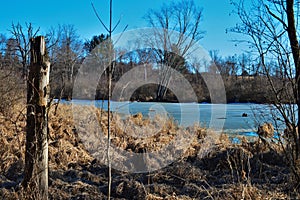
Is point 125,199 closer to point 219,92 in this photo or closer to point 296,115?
point 296,115

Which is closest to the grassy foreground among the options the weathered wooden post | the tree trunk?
the weathered wooden post

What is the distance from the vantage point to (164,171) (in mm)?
4902

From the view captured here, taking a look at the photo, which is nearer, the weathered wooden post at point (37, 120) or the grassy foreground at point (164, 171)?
the weathered wooden post at point (37, 120)

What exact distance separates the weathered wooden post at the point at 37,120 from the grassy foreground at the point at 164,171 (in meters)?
0.13

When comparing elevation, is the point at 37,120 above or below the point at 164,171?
above

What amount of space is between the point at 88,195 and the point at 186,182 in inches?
56.1

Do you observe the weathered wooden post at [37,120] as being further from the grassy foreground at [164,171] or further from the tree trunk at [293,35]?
the tree trunk at [293,35]

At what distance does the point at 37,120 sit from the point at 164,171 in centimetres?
257

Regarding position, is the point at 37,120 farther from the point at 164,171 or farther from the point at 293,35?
the point at 293,35

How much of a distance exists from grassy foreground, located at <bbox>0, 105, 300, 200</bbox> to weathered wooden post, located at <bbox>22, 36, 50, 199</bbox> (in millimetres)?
134

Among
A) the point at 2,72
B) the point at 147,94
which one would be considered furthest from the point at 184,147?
the point at 147,94

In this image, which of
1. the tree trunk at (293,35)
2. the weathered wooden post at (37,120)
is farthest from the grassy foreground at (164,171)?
the tree trunk at (293,35)

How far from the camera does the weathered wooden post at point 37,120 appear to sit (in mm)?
2896

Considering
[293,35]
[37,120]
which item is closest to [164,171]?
[37,120]
